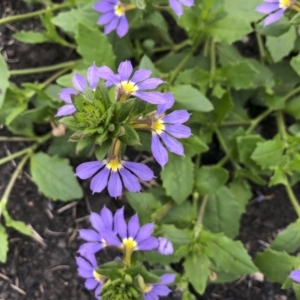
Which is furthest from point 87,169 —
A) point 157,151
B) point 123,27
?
point 123,27

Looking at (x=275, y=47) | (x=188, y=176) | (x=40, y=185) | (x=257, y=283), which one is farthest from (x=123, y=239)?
(x=275, y=47)

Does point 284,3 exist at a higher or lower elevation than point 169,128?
higher

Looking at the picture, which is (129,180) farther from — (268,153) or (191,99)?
(268,153)

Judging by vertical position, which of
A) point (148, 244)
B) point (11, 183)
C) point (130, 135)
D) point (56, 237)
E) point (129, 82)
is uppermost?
point (129, 82)

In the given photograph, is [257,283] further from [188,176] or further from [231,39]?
[231,39]

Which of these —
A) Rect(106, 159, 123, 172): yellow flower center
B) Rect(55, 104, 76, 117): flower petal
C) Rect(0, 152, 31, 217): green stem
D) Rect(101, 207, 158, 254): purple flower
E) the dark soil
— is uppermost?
Rect(55, 104, 76, 117): flower petal

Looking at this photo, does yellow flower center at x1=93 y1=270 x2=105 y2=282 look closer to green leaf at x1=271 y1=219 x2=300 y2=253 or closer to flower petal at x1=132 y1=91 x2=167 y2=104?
flower petal at x1=132 y1=91 x2=167 y2=104

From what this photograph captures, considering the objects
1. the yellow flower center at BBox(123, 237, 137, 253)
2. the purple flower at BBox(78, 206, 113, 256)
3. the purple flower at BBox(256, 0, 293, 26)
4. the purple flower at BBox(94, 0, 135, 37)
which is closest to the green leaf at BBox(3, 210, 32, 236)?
the purple flower at BBox(78, 206, 113, 256)
